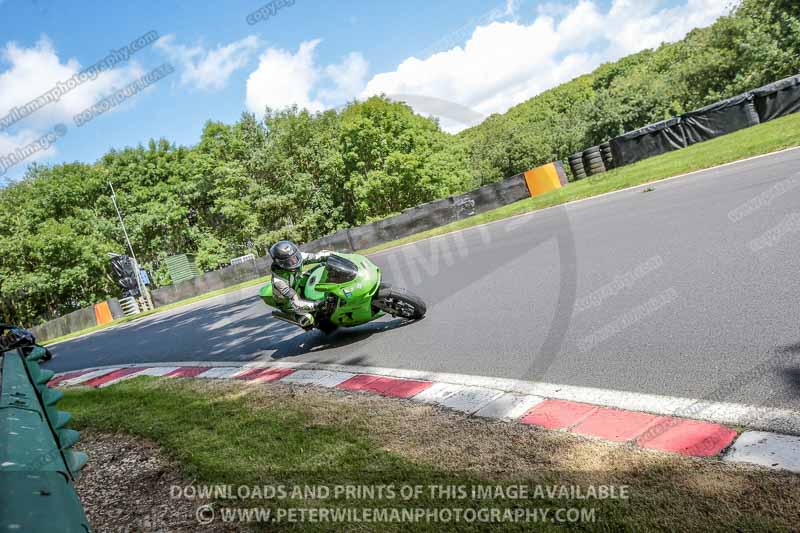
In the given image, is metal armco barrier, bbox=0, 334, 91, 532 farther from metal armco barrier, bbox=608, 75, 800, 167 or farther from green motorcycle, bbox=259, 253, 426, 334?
metal armco barrier, bbox=608, 75, 800, 167

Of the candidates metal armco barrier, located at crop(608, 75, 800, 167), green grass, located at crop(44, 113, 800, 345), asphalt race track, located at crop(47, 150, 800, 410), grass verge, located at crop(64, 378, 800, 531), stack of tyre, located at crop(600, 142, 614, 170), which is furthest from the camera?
stack of tyre, located at crop(600, 142, 614, 170)

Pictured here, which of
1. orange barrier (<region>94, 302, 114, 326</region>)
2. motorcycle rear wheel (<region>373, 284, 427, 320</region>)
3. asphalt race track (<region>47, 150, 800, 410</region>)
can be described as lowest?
asphalt race track (<region>47, 150, 800, 410</region>)

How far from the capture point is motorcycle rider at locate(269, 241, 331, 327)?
765 centimetres

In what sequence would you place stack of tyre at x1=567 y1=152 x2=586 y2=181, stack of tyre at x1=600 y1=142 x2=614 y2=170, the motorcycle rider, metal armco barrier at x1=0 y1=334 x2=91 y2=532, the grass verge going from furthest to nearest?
1. stack of tyre at x1=567 y1=152 x2=586 y2=181
2. stack of tyre at x1=600 y1=142 x2=614 y2=170
3. the motorcycle rider
4. the grass verge
5. metal armco barrier at x1=0 y1=334 x2=91 y2=532

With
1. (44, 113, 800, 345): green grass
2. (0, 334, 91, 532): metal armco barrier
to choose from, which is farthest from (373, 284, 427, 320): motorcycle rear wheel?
(44, 113, 800, 345): green grass

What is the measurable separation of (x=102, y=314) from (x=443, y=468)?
31507 millimetres

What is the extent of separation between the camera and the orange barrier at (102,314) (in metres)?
30.1

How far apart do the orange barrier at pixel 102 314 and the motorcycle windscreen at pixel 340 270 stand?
87.6 feet

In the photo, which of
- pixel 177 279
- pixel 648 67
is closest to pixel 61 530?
pixel 177 279

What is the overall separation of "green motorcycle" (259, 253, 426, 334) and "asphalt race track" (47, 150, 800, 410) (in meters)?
0.31

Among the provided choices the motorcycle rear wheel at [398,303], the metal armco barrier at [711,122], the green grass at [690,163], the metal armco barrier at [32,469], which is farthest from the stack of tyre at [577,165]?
the metal armco barrier at [32,469]

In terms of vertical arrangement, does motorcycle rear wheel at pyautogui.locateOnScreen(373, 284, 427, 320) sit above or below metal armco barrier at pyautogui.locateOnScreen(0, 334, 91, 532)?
below

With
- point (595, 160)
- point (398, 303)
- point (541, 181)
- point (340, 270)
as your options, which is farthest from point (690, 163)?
point (340, 270)

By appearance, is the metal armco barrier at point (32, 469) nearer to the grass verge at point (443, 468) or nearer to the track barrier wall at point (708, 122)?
the grass verge at point (443, 468)
